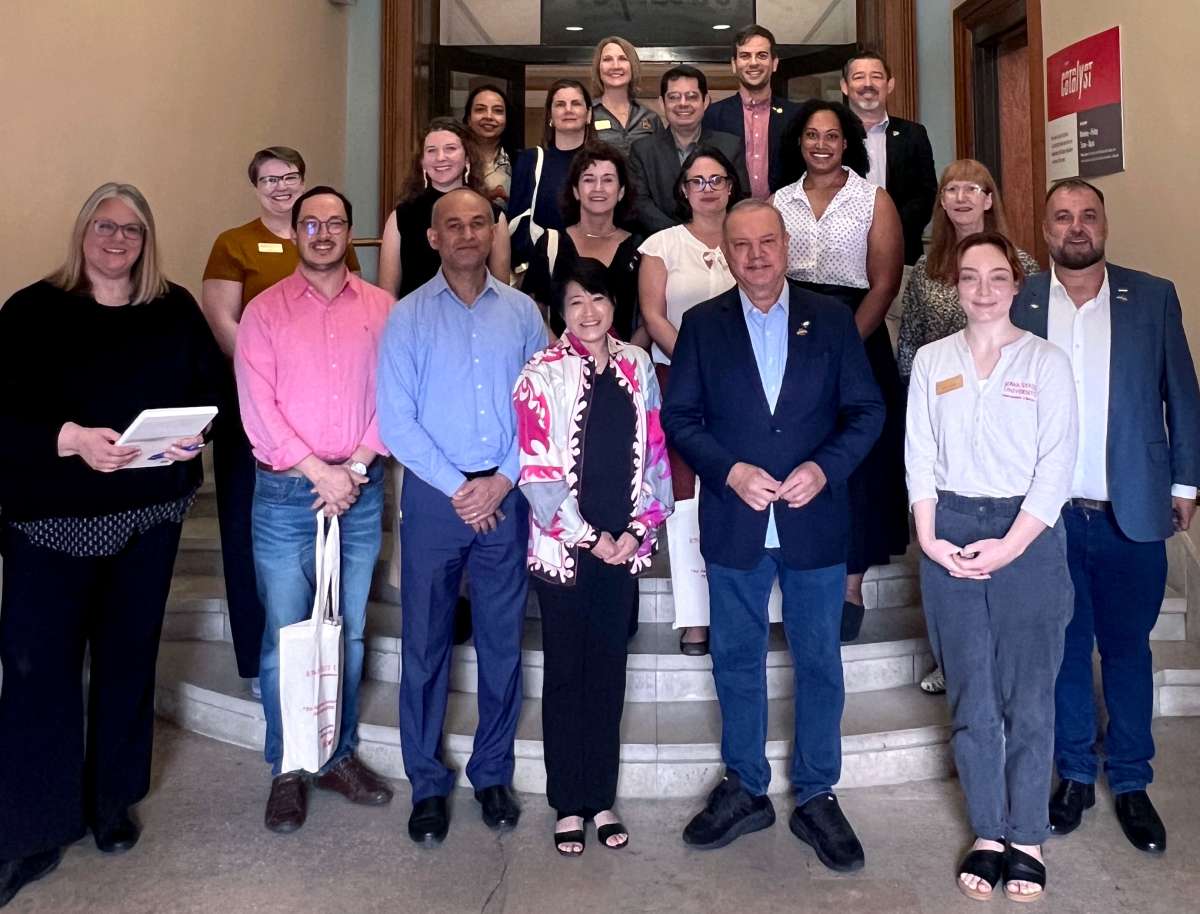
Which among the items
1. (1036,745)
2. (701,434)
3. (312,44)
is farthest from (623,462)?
(312,44)

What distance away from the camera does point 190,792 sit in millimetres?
3283

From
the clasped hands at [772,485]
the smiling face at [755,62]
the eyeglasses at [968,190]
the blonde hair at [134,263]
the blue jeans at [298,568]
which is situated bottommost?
the blue jeans at [298,568]

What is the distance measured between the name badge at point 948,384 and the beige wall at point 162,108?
3.31m

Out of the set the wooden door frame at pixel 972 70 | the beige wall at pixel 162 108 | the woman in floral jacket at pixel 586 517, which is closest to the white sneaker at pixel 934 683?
the woman in floral jacket at pixel 586 517

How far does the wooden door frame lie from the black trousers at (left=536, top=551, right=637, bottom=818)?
392 cm

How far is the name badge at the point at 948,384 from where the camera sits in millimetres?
2662

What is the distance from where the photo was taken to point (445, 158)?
3.59 metres

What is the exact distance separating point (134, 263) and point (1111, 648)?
285 centimetres

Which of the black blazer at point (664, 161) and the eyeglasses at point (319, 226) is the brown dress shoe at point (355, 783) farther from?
the black blazer at point (664, 161)

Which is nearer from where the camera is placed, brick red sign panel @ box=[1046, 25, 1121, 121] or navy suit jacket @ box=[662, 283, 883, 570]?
navy suit jacket @ box=[662, 283, 883, 570]

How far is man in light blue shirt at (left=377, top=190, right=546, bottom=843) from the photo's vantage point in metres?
2.91

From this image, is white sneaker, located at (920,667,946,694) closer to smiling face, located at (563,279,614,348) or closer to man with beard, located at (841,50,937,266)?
man with beard, located at (841,50,937,266)

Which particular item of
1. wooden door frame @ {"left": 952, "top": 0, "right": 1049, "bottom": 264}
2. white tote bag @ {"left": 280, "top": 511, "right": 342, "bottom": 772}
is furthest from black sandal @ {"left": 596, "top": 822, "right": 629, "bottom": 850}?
wooden door frame @ {"left": 952, "top": 0, "right": 1049, "bottom": 264}

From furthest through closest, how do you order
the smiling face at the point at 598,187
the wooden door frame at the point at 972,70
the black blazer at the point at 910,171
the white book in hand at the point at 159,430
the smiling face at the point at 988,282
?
the wooden door frame at the point at 972,70 < the black blazer at the point at 910,171 < the smiling face at the point at 598,187 < the smiling face at the point at 988,282 < the white book in hand at the point at 159,430
